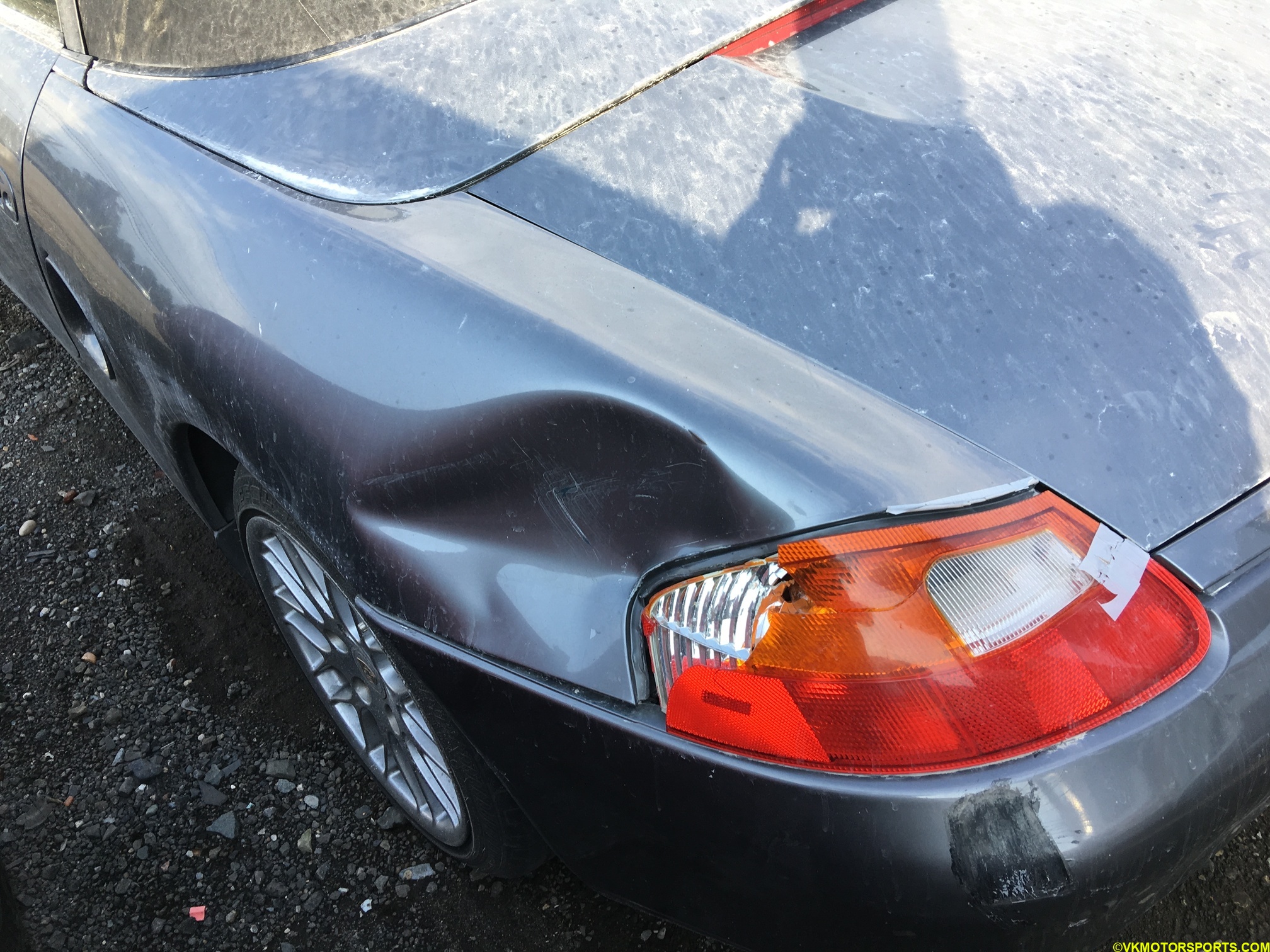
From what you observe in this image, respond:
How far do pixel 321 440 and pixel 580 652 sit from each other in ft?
1.78

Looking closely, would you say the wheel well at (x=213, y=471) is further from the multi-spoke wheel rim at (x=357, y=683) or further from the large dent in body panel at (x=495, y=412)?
the large dent in body panel at (x=495, y=412)

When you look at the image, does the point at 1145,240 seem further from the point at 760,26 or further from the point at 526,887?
the point at 526,887

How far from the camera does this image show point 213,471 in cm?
214

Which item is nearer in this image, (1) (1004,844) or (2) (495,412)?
(1) (1004,844)

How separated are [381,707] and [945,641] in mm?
1335

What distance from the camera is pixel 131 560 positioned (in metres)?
2.91

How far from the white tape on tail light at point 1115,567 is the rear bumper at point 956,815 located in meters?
0.12

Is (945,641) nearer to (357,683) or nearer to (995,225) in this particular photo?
(995,225)

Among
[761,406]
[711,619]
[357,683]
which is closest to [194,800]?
[357,683]

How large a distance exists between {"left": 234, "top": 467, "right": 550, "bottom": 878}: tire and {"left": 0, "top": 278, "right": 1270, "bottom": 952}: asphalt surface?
18 cm

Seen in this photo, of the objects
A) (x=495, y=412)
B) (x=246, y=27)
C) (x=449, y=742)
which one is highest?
(x=246, y=27)

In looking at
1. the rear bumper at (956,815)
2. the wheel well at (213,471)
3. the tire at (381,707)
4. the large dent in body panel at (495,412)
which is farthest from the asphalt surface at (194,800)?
the large dent in body panel at (495,412)

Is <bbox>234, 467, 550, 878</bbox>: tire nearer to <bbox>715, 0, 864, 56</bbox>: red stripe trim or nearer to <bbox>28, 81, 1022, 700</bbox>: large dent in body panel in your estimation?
<bbox>28, 81, 1022, 700</bbox>: large dent in body panel

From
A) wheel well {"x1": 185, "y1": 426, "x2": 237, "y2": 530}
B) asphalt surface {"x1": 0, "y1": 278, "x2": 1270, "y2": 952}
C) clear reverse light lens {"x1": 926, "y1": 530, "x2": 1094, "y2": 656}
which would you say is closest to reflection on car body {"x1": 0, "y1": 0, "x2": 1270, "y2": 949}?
clear reverse light lens {"x1": 926, "y1": 530, "x2": 1094, "y2": 656}
